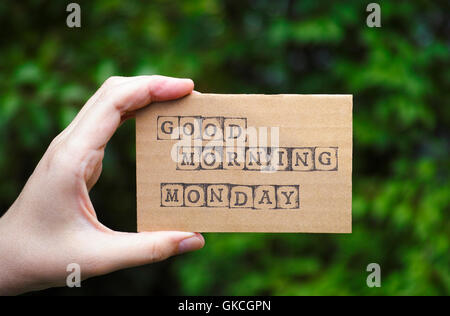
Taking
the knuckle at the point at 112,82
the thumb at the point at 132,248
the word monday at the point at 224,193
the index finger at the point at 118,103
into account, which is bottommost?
the thumb at the point at 132,248

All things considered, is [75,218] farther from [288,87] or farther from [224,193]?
[288,87]

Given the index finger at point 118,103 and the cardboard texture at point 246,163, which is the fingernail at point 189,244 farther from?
the index finger at point 118,103

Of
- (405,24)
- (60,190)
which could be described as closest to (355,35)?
(405,24)

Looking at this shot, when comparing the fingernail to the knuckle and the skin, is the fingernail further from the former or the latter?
the knuckle

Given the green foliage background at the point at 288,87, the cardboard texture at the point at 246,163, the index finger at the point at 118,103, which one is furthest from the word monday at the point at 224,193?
the green foliage background at the point at 288,87

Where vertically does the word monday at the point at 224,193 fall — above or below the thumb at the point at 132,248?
above

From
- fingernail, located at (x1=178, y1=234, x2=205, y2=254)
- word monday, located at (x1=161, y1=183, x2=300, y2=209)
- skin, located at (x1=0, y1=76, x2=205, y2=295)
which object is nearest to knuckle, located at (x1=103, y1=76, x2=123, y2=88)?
skin, located at (x1=0, y1=76, x2=205, y2=295)

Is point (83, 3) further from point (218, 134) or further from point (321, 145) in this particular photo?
point (321, 145)
